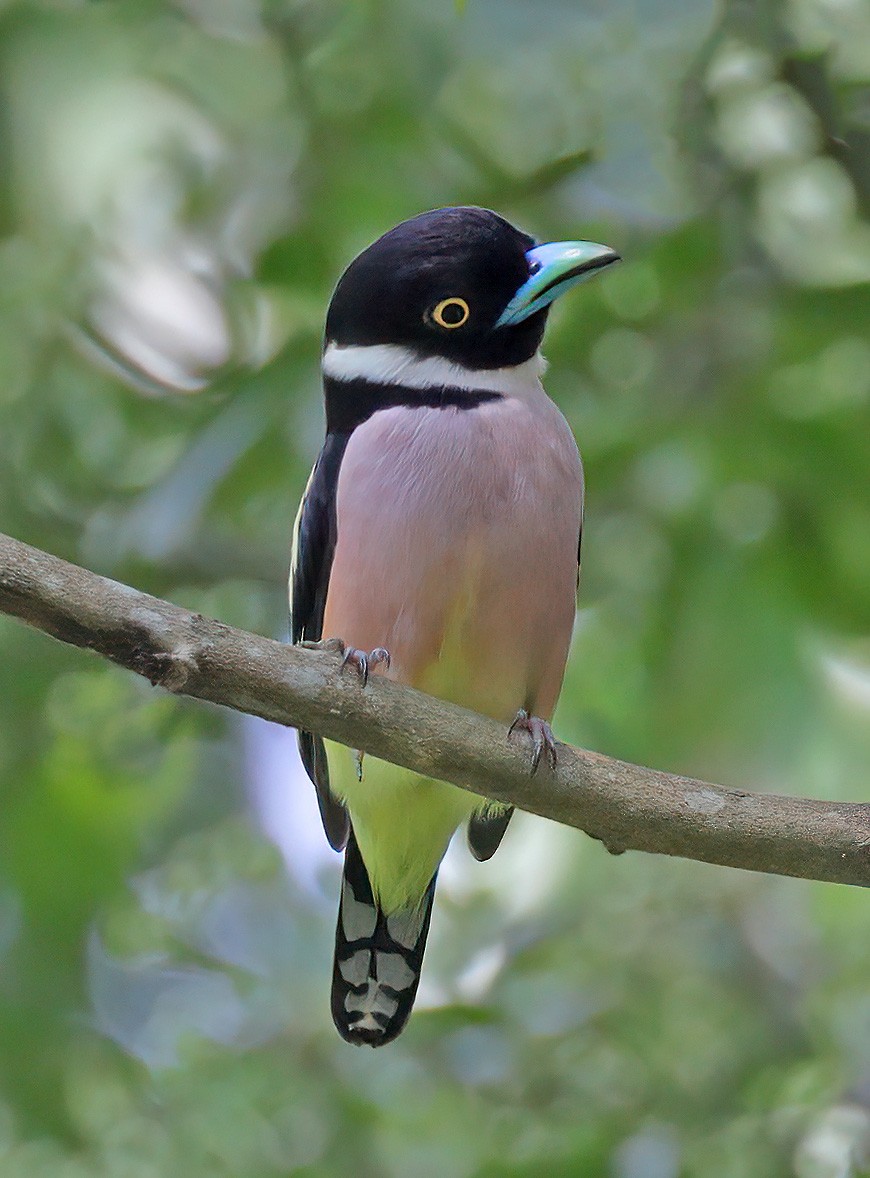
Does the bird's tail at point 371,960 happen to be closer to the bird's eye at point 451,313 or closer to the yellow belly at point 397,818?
the yellow belly at point 397,818

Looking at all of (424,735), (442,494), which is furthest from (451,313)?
(424,735)

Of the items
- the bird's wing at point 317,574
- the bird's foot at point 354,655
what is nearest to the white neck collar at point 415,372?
the bird's wing at point 317,574

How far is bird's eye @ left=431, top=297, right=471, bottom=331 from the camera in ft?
16.6

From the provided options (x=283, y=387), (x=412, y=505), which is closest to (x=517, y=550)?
(x=412, y=505)

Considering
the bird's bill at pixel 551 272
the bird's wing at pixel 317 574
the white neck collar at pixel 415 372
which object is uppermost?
the bird's bill at pixel 551 272

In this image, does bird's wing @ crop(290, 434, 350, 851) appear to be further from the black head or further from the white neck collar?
the black head

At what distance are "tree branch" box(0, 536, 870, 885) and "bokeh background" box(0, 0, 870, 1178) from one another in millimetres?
1690

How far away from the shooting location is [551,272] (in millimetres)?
5004

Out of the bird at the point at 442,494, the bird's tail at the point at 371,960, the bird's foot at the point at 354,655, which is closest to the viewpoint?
the bird's foot at the point at 354,655

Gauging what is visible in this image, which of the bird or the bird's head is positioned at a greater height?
the bird's head

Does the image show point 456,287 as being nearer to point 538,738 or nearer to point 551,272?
point 551,272

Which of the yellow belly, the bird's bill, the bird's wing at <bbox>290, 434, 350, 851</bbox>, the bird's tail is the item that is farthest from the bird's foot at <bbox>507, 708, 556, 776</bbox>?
the bird's tail

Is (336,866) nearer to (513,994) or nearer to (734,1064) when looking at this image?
(513,994)

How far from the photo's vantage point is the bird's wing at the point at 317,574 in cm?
514
